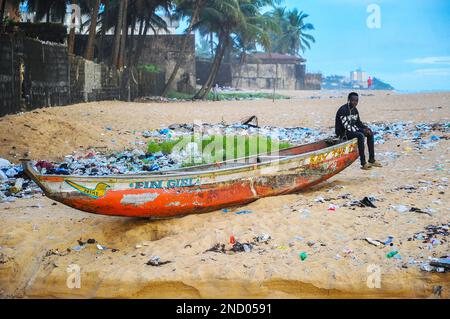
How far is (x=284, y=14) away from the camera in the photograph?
61.2 m

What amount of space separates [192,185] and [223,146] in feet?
15.3

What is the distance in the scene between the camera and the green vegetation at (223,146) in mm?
10328

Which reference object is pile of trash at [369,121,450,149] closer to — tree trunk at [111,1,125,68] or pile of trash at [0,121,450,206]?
pile of trash at [0,121,450,206]

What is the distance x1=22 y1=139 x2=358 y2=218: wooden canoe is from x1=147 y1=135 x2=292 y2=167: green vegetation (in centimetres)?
241

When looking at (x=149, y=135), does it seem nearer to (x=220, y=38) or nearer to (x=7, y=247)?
(x=7, y=247)

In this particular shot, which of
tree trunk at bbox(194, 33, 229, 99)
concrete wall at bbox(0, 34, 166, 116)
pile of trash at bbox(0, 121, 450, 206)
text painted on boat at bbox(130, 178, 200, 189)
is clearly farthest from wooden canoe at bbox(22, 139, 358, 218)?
tree trunk at bbox(194, 33, 229, 99)

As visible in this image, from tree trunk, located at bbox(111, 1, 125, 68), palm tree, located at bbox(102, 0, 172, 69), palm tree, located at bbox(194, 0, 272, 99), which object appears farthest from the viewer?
palm tree, located at bbox(194, 0, 272, 99)

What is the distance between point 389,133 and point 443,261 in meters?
7.86

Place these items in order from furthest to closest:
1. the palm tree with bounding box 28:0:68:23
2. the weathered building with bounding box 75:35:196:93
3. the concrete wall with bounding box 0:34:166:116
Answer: the weathered building with bounding box 75:35:196:93
the palm tree with bounding box 28:0:68:23
the concrete wall with bounding box 0:34:166:116

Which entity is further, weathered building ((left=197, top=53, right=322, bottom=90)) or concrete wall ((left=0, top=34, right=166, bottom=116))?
weathered building ((left=197, top=53, right=322, bottom=90))

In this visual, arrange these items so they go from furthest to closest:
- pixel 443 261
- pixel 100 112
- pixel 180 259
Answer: pixel 100 112
pixel 180 259
pixel 443 261

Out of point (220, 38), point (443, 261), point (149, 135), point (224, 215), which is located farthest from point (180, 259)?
point (220, 38)

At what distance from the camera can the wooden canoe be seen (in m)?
5.73

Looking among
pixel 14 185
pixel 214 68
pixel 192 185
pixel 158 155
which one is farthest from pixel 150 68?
pixel 192 185
